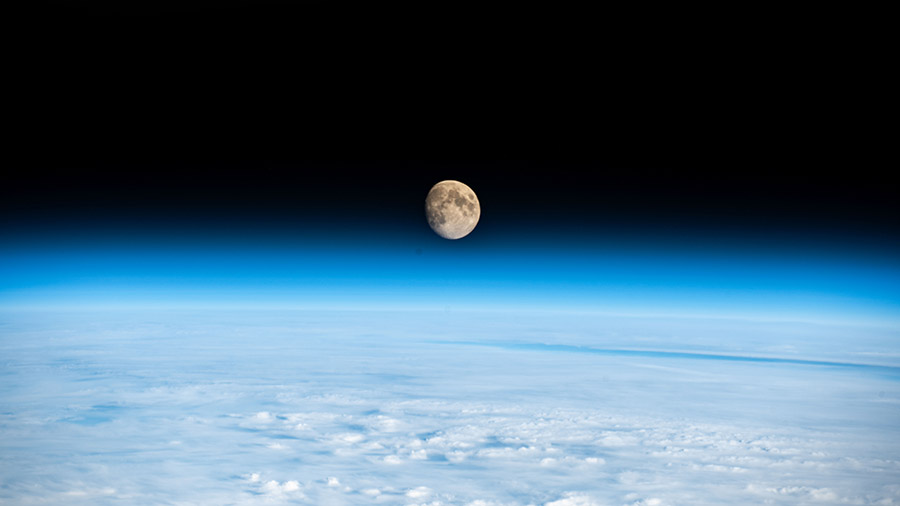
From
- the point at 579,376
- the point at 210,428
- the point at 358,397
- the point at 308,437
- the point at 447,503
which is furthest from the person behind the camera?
the point at 579,376

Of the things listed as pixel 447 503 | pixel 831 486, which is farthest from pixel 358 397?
pixel 831 486

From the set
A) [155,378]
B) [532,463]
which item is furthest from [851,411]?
[155,378]

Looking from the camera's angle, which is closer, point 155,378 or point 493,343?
point 155,378

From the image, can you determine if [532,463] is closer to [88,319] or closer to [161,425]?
[161,425]

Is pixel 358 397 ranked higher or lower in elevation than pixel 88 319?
lower

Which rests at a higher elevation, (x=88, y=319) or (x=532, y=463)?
(x=88, y=319)

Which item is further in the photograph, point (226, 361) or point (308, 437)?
point (226, 361)

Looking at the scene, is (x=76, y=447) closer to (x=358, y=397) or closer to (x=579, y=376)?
(x=358, y=397)

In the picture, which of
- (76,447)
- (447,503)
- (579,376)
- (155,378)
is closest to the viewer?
(447,503)

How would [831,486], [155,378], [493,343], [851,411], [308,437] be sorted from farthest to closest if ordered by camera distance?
[493,343] → [155,378] → [851,411] → [308,437] → [831,486]
